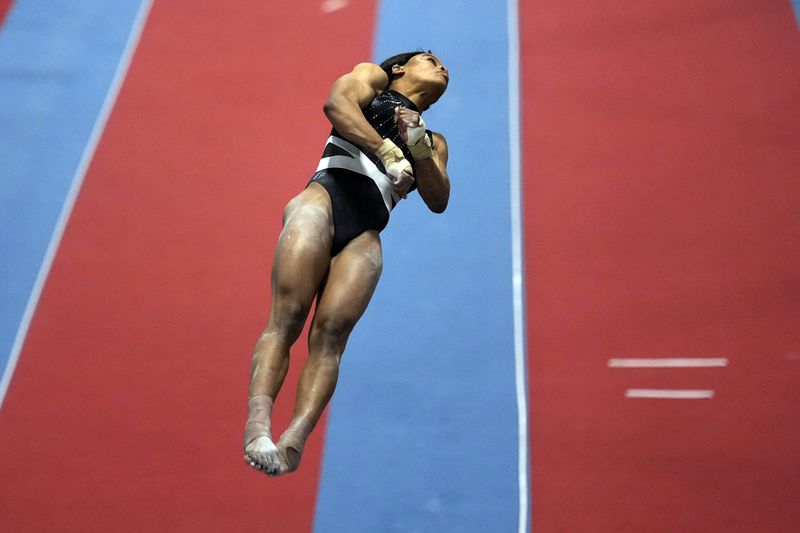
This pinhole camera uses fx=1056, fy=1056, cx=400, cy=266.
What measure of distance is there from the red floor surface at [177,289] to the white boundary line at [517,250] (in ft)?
2.04

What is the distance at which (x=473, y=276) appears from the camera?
3.87m

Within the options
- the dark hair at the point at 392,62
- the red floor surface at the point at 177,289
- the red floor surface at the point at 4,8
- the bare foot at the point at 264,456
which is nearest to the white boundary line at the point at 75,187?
the red floor surface at the point at 177,289

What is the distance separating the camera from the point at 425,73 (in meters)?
2.94

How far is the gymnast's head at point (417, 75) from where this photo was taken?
9.63 ft

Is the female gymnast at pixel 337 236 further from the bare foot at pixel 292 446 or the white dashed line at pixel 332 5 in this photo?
the white dashed line at pixel 332 5

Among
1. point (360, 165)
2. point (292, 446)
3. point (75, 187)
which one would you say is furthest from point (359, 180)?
point (75, 187)

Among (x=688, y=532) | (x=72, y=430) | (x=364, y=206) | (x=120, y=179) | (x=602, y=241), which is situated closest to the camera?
(x=364, y=206)

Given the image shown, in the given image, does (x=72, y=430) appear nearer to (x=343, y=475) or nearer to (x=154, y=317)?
(x=154, y=317)

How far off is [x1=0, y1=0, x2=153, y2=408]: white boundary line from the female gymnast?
164cm

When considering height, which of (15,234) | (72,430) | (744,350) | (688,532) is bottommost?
(688,532)

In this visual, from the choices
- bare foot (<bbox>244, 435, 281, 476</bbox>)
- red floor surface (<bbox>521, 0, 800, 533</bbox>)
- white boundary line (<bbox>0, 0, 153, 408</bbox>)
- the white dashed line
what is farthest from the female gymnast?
the white dashed line

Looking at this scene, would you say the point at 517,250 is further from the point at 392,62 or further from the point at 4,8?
the point at 4,8

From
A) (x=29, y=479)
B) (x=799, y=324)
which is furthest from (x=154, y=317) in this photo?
(x=799, y=324)

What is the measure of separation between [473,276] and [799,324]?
115 cm
